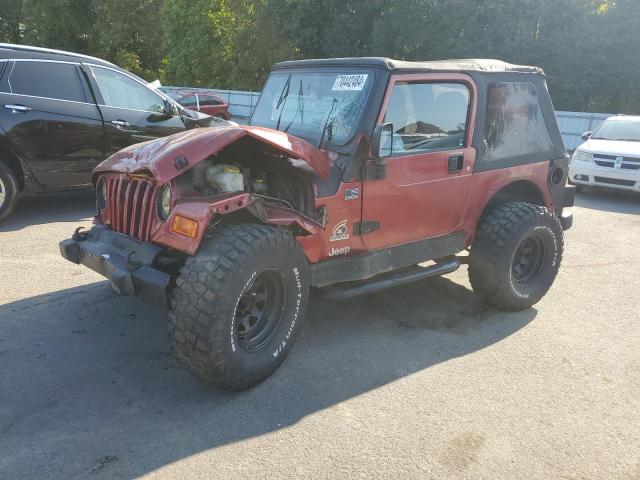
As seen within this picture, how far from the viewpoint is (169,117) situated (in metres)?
7.59

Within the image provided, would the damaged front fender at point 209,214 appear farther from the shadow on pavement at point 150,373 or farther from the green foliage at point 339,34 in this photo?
the green foliage at point 339,34

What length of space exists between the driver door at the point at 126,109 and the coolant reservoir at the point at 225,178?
4119mm

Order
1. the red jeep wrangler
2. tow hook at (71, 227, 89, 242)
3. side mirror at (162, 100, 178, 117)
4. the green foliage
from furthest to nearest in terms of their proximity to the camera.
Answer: the green foliage
side mirror at (162, 100, 178, 117)
tow hook at (71, 227, 89, 242)
the red jeep wrangler

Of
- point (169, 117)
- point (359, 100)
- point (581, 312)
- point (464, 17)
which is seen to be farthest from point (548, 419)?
point (464, 17)

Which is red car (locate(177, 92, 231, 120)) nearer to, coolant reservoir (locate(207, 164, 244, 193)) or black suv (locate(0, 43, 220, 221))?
black suv (locate(0, 43, 220, 221))

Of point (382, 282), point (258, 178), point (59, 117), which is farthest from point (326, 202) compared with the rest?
point (59, 117)

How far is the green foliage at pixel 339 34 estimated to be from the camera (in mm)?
22328

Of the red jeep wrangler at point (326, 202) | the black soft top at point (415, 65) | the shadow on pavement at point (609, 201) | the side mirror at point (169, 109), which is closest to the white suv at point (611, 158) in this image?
the shadow on pavement at point (609, 201)

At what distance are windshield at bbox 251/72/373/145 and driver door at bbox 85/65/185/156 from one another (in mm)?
2995

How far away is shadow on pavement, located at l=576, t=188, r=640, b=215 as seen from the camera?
948cm

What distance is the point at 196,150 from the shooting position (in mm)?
→ 3266

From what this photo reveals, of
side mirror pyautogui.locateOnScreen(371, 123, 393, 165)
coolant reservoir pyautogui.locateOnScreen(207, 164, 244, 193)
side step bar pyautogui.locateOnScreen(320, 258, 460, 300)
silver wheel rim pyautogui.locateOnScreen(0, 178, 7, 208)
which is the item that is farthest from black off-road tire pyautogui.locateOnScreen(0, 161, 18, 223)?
side mirror pyautogui.locateOnScreen(371, 123, 393, 165)

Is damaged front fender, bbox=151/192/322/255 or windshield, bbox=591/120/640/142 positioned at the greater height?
damaged front fender, bbox=151/192/322/255

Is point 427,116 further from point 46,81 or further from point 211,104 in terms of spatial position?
point 211,104
